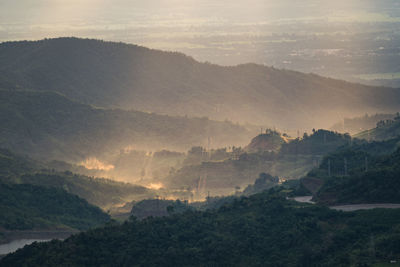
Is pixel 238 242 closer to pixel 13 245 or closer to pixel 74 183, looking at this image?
pixel 13 245

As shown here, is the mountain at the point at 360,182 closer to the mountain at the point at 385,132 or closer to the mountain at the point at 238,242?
the mountain at the point at 238,242

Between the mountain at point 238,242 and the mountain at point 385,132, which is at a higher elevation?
the mountain at point 385,132

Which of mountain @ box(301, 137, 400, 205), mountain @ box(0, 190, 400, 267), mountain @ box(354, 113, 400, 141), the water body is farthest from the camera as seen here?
mountain @ box(354, 113, 400, 141)

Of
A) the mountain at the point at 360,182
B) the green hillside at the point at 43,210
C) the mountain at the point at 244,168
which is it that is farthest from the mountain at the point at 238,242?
the mountain at the point at 244,168

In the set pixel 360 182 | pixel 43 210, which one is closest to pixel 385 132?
pixel 43 210

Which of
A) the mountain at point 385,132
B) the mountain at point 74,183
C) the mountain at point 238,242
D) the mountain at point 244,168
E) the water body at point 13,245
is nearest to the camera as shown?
the mountain at point 238,242

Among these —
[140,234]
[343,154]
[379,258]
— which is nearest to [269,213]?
[140,234]

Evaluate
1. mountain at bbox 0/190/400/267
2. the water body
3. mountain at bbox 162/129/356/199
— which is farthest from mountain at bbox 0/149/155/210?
mountain at bbox 0/190/400/267

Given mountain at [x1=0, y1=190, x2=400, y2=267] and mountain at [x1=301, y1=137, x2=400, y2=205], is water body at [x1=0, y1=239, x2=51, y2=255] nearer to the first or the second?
mountain at [x1=0, y1=190, x2=400, y2=267]
